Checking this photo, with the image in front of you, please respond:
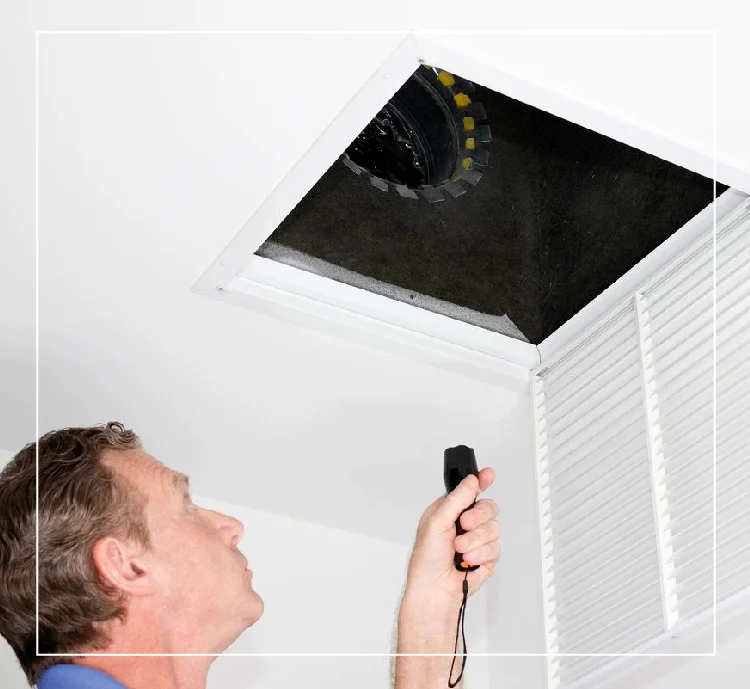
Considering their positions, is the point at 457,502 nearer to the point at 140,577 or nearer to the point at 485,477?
the point at 485,477

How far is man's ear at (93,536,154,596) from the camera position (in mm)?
1826

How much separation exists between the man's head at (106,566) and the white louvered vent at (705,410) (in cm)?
79

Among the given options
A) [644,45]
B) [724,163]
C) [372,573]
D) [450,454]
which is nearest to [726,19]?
[644,45]

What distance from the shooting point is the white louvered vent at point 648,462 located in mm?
2090

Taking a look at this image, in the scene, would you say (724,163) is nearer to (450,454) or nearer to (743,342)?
(743,342)

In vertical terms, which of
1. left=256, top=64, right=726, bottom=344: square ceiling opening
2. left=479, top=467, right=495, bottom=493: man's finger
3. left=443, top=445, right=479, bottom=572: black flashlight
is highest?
left=256, top=64, right=726, bottom=344: square ceiling opening

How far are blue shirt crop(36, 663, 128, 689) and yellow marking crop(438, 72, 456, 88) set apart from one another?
1206 mm

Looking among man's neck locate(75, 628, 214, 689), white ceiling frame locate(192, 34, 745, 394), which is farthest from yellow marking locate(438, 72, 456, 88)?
man's neck locate(75, 628, 214, 689)

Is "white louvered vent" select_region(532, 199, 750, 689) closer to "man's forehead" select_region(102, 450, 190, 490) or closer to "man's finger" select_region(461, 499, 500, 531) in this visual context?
"man's finger" select_region(461, 499, 500, 531)

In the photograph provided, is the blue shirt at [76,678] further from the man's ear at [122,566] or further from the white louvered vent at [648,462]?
the white louvered vent at [648,462]

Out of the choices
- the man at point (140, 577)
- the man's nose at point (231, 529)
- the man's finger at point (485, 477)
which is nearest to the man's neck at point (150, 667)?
the man at point (140, 577)

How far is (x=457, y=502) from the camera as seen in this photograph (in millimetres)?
1844

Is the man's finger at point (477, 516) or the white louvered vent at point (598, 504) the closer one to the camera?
→ the man's finger at point (477, 516)

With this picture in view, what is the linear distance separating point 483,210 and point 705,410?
662 millimetres
